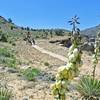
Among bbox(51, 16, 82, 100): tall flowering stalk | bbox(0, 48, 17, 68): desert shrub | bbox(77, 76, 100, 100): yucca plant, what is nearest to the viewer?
bbox(51, 16, 82, 100): tall flowering stalk

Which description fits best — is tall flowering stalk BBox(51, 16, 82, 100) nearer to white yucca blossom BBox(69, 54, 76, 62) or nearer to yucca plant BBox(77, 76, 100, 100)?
white yucca blossom BBox(69, 54, 76, 62)

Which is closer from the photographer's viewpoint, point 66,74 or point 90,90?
point 66,74

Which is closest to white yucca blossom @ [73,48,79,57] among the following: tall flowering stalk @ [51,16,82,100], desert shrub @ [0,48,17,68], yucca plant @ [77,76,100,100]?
tall flowering stalk @ [51,16,82,100]

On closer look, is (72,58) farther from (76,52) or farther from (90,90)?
(90,90)

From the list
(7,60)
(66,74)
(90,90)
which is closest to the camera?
(66,74)

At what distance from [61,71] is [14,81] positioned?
7.49 m

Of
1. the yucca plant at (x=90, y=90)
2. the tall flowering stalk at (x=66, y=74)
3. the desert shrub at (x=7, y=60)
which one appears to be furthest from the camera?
the desert shrub at (x=7, y=60)

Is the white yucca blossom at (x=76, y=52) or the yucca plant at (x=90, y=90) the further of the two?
the yucca plant at (x=90, y=90)

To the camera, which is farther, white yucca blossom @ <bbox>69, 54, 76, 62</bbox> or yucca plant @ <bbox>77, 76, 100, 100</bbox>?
yucca plant @ <bbox>77, 76, 100, 100</bbox>

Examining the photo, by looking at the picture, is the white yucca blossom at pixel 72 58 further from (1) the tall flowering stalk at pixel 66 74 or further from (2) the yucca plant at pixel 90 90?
(2) the yucca plant at pixel 90 90

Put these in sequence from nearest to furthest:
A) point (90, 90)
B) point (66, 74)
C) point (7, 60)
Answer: point (66, 74) → point (90, 90) → point (7, 60)

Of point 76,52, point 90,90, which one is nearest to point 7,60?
point 90,90

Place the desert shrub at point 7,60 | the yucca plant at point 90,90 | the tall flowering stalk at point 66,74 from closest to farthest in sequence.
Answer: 1. the tall flowering stalk at point 66,74
2. the yucca plant at point 90,90
3. the desert shrub at point 7,60

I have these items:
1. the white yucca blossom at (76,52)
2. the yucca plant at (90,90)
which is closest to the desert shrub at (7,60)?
the yucca plant at (90,90)
